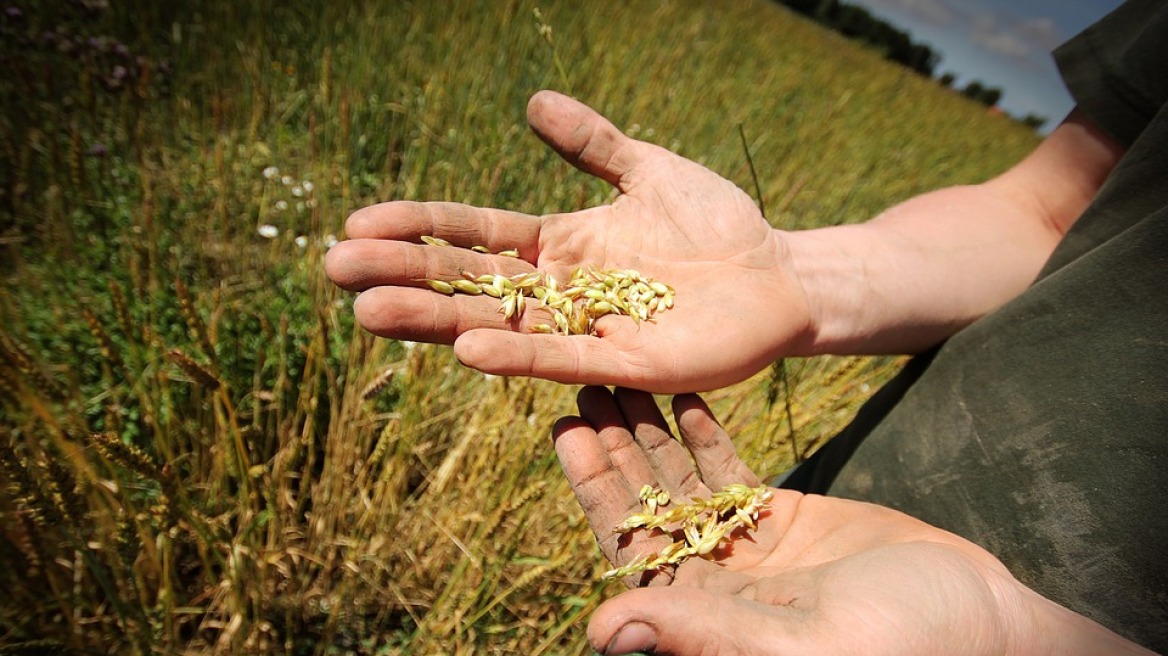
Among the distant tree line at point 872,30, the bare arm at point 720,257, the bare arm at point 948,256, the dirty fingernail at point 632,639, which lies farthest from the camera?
the distant tree line at point 872,30

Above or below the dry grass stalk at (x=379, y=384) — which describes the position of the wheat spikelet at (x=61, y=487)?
below

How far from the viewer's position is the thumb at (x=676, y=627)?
0.80m

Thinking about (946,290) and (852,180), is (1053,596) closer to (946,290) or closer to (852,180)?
(946,290)

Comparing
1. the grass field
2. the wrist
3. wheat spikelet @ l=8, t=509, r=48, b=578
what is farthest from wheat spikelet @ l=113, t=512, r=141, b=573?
the wrist

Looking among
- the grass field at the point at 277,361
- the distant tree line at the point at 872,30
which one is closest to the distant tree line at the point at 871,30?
the distant tree line at the point at 872,30

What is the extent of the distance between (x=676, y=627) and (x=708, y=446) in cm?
50

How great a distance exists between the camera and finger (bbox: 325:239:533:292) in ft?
3.78

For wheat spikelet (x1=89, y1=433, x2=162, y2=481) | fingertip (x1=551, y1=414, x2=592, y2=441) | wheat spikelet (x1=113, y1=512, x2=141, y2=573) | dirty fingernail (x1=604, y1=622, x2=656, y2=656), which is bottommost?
dirty fingernail (x1=604, y1=622, x2=656, y2=656)

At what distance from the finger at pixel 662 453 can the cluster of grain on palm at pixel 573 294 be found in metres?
0.22

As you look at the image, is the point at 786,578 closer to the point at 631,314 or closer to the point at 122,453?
the point at 631,314

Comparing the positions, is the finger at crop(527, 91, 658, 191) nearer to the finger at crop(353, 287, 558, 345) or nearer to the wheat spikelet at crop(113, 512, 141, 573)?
the finger at crop(353, 287, 558, 345)

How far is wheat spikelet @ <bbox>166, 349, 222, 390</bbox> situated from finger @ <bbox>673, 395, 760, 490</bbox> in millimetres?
922

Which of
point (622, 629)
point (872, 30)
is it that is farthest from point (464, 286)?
point (872, 30)

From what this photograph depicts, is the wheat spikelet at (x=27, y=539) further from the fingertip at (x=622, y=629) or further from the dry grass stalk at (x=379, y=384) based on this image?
the fingertip at (x=622, y=629)
